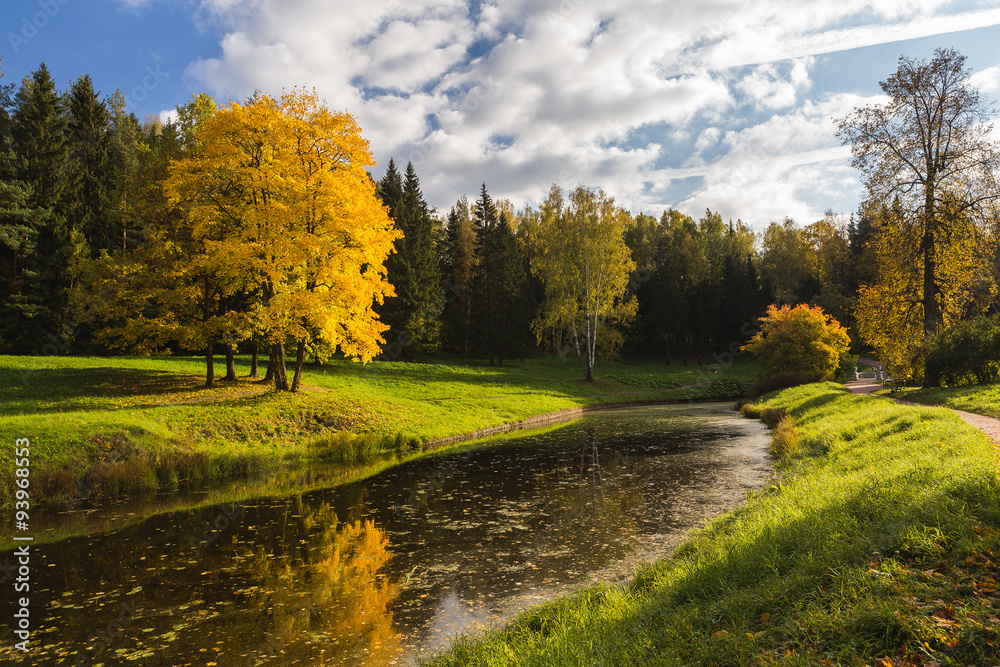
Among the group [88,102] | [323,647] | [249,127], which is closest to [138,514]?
[323,647]

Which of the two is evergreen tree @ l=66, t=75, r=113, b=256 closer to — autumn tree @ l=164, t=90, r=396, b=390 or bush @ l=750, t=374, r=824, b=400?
autumn tree @ l=164, t=90, r=396, b=390

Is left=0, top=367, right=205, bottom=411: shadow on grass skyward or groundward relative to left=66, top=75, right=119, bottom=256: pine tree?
groundward

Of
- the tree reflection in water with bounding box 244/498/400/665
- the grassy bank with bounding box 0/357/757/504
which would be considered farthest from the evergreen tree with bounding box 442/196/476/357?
the tree reflection in water with bounding box 244/498/400/665

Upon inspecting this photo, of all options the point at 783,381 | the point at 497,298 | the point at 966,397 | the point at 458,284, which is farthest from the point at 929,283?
the point at 458,284

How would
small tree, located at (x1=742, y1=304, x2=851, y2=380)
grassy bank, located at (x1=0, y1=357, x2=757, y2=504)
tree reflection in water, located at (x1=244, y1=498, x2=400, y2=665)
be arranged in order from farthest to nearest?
small tree, located at (x1=742, y1=304, x2=851, y2=380) → grassy bank, located at (x1=0, y1=357, x2=757, y2=504) → tree reflection in water, located at (x1=244, y1=498, x2=400, y2=665)

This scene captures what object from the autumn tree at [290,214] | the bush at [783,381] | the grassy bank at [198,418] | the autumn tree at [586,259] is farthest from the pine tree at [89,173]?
the bush at [783,381]

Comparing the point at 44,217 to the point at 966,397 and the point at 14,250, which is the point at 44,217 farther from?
the point at 966,397

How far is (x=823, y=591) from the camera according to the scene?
5395 millimetres

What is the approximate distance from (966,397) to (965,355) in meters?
4.28

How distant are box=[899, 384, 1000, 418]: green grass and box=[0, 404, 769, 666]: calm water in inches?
226

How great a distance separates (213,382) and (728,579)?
25.0 meters

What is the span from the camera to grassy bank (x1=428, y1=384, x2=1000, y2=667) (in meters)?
4.46

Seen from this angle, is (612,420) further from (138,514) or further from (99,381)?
(99,381)

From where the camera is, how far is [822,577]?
18.6 feet
